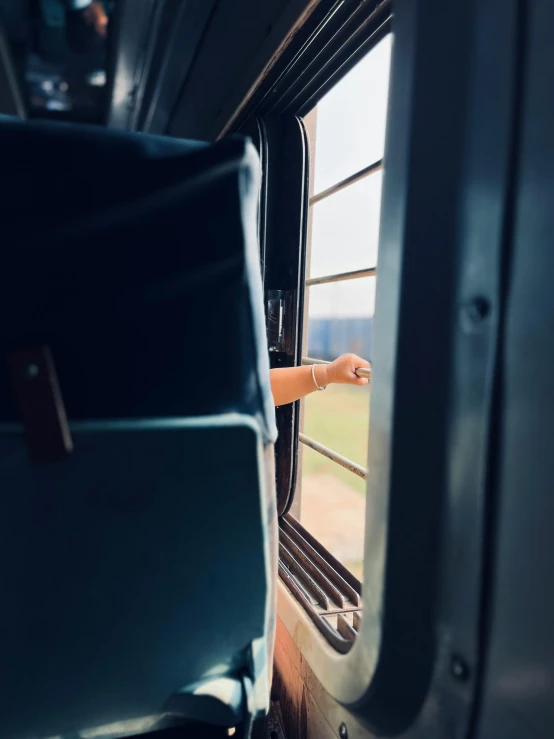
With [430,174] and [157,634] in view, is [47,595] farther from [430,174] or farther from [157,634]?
[430,174]

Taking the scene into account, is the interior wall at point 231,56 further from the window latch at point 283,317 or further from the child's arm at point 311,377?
the child's arm at point 311,377

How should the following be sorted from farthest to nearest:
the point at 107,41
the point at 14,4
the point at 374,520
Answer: the point at 107,41
the point at 14,4
the point at 374,520

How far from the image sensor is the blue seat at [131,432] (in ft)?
2.25

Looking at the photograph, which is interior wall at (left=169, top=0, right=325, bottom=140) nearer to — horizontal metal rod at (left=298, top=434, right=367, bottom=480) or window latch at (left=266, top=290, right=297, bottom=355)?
window latch at (left=266, top=290, right=297, bottom=355)

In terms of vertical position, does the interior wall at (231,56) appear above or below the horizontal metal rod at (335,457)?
above

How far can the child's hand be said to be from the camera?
1665 millimetres

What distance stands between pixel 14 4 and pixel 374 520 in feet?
9.98

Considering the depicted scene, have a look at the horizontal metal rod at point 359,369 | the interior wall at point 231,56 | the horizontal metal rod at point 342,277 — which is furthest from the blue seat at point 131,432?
the interior wall at point 231,56

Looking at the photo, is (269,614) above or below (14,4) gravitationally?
below

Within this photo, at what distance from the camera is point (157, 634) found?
0.81 metres

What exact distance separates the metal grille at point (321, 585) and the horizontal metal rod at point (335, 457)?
1.07 feet

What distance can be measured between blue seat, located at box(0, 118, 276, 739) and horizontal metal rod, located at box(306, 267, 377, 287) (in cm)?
60

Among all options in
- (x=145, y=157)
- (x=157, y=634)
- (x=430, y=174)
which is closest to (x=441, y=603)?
(x=157, y=634)

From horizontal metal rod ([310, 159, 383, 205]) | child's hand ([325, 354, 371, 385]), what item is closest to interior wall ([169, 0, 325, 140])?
horizontal metal rod ([310, 159, 383, 205])
